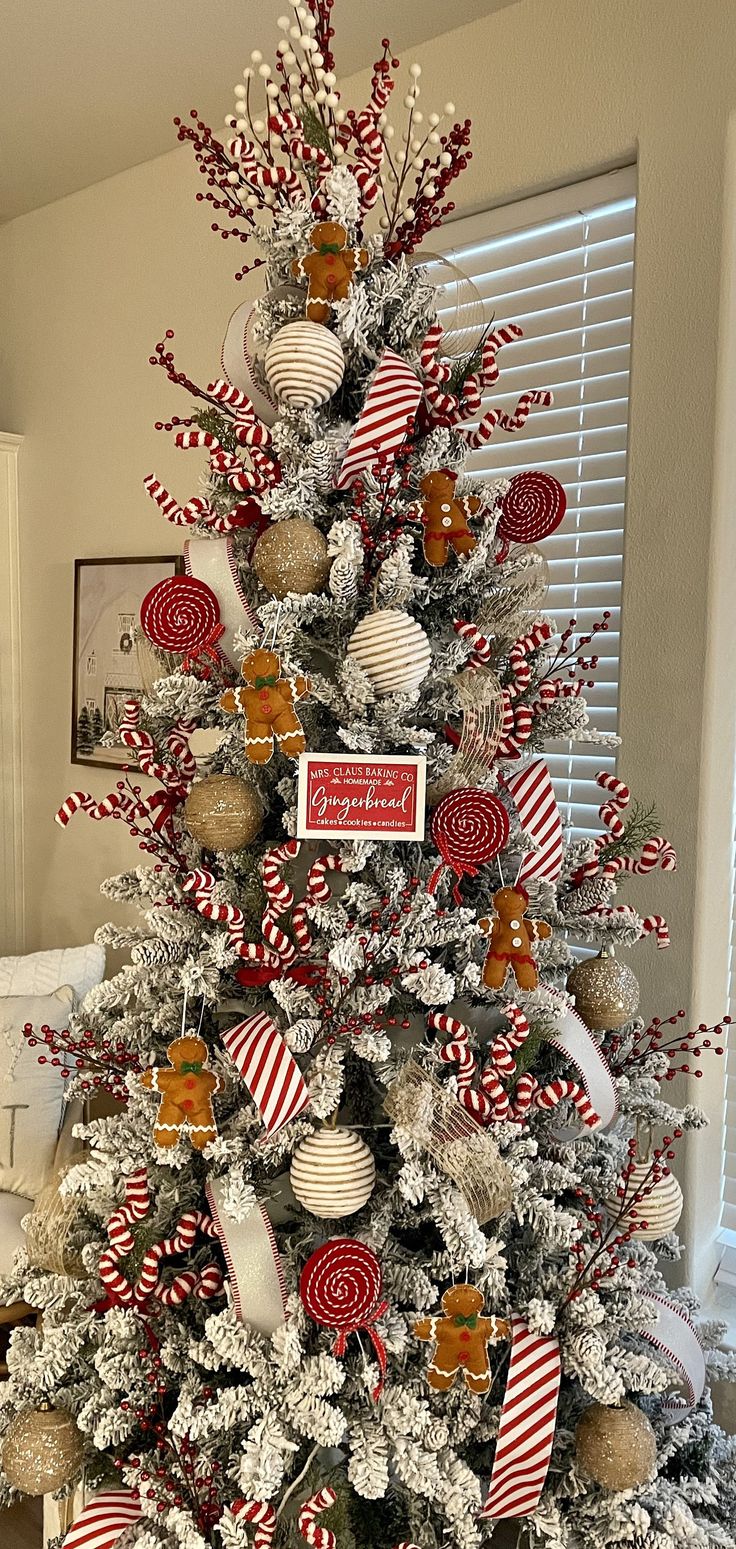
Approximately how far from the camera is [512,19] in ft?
5.68

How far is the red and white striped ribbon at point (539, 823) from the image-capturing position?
3.59ft

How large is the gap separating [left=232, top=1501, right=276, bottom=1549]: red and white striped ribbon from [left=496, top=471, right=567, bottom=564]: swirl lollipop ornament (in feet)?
3.04

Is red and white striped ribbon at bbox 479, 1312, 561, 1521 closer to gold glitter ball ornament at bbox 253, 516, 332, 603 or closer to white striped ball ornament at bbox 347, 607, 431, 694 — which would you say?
white striped ball ornament at bbox 347, 607, 431, 694

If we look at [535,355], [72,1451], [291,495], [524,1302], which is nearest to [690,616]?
[535,355]

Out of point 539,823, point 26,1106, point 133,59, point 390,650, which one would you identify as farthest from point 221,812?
point 133,59

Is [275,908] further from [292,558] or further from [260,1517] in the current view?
[260,1517]

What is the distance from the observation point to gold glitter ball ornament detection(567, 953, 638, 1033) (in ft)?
3.87

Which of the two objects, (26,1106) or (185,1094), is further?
(26,1106)

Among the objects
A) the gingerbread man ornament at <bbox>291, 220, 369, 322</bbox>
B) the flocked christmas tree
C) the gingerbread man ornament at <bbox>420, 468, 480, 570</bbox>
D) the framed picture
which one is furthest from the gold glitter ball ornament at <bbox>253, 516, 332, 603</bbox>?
the framed picture

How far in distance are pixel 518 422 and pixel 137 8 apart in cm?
127

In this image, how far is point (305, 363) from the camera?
102cm

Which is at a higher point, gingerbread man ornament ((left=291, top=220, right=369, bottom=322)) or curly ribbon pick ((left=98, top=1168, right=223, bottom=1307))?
gingerbread man ornament ((left=291, top=220, right=369, bottom=322))

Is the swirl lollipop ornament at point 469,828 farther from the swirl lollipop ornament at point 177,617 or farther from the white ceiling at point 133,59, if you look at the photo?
the white ceiling at point 133,59

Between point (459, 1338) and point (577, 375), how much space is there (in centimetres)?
144
